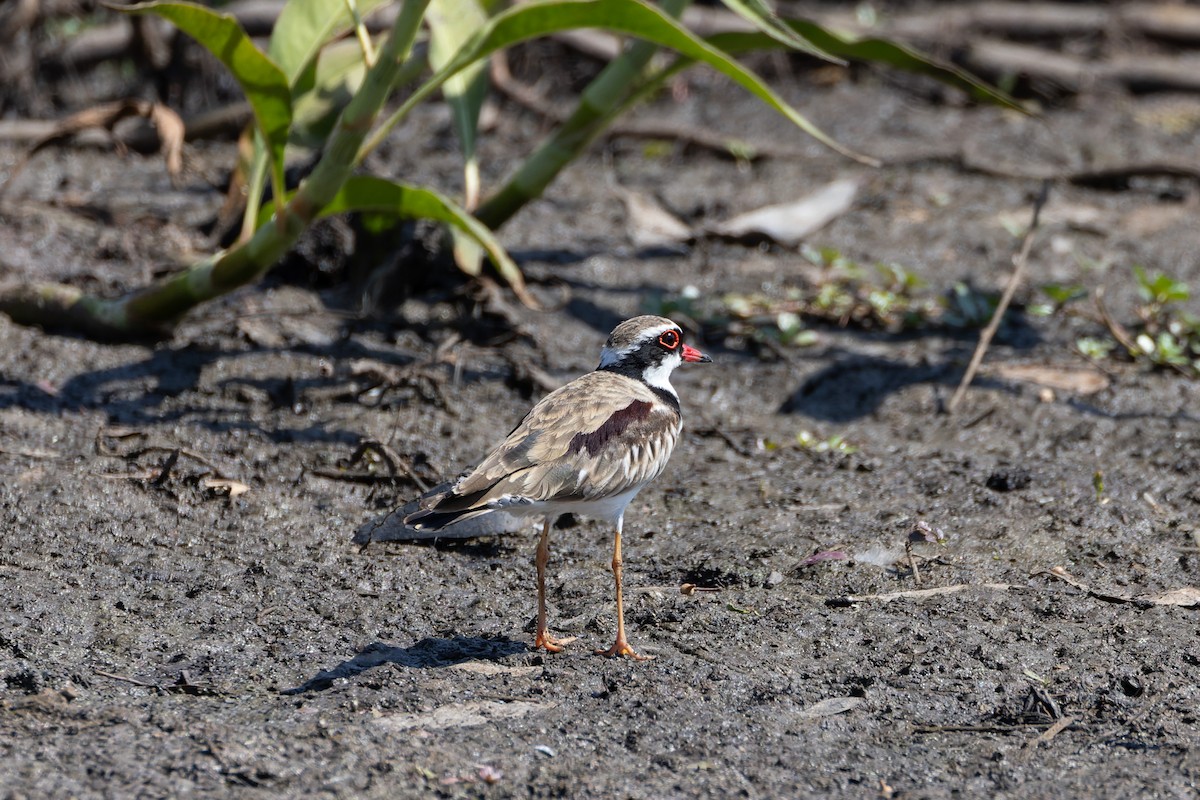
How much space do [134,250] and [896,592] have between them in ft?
14.4

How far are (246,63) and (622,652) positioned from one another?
2.53 meters

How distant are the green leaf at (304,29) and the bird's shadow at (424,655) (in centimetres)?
262

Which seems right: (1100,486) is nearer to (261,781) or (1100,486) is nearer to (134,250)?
(261,781)

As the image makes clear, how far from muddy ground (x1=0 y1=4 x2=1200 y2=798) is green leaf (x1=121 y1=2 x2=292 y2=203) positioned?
1.19 metres

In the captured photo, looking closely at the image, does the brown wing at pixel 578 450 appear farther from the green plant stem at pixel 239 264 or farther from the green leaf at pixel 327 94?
the green leaf at pixel 327 94

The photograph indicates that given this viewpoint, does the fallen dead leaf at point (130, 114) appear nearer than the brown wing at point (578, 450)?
No

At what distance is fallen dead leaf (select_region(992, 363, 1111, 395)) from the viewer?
630cm

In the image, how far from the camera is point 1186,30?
10273mm

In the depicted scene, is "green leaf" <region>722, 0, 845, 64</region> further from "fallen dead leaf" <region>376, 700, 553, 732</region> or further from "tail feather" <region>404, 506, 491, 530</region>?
"fallen dead leaf" <region>376, 700, 553, 732</region>

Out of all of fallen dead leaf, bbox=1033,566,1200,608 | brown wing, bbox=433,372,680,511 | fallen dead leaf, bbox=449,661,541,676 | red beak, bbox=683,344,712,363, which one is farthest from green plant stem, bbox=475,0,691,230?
fallen dead leaf, bbox=1033,566,1200,608

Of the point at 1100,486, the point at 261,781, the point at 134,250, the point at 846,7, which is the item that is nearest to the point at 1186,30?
the point at 846,7

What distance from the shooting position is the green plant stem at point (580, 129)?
604 centimetres

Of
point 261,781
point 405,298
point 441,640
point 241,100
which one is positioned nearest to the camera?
point 261,781

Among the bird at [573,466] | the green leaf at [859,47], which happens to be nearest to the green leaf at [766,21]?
the green leaf at [859,47]
